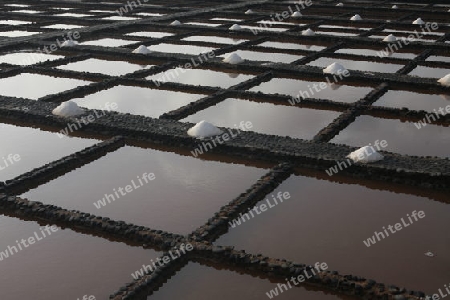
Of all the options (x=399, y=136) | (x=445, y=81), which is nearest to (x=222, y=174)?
(x=399, y=136)

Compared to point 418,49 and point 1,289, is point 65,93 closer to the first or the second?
point 1,289

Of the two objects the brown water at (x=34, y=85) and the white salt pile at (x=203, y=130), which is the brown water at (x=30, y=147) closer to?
the white salt pile at (x=203, y=130)

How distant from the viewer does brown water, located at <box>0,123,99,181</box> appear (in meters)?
4.00

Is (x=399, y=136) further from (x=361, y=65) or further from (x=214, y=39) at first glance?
(x=214, y=39)

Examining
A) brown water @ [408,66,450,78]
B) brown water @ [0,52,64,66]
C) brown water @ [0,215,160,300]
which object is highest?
brown water @ [0,52,64,66]

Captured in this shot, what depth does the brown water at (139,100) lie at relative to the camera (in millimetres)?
5223

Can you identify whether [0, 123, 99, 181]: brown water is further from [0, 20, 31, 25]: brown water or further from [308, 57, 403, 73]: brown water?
[0, 20, 31, 25]: brown water

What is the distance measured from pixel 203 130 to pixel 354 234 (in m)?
1.72

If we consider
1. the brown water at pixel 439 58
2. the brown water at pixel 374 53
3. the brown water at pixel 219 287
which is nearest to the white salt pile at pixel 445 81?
the brown water at pixel 439 58

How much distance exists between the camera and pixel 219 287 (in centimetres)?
256

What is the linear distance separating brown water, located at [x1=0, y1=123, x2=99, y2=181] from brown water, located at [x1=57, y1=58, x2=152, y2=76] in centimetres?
208

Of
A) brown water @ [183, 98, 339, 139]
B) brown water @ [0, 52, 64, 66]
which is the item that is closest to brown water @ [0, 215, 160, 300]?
brown water @ [183, 98, 339, 139]

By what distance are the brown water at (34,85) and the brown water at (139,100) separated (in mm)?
507

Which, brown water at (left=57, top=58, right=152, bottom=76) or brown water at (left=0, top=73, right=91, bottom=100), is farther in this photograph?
brown water at (left=57, top=58, right=152, bottom=76)
